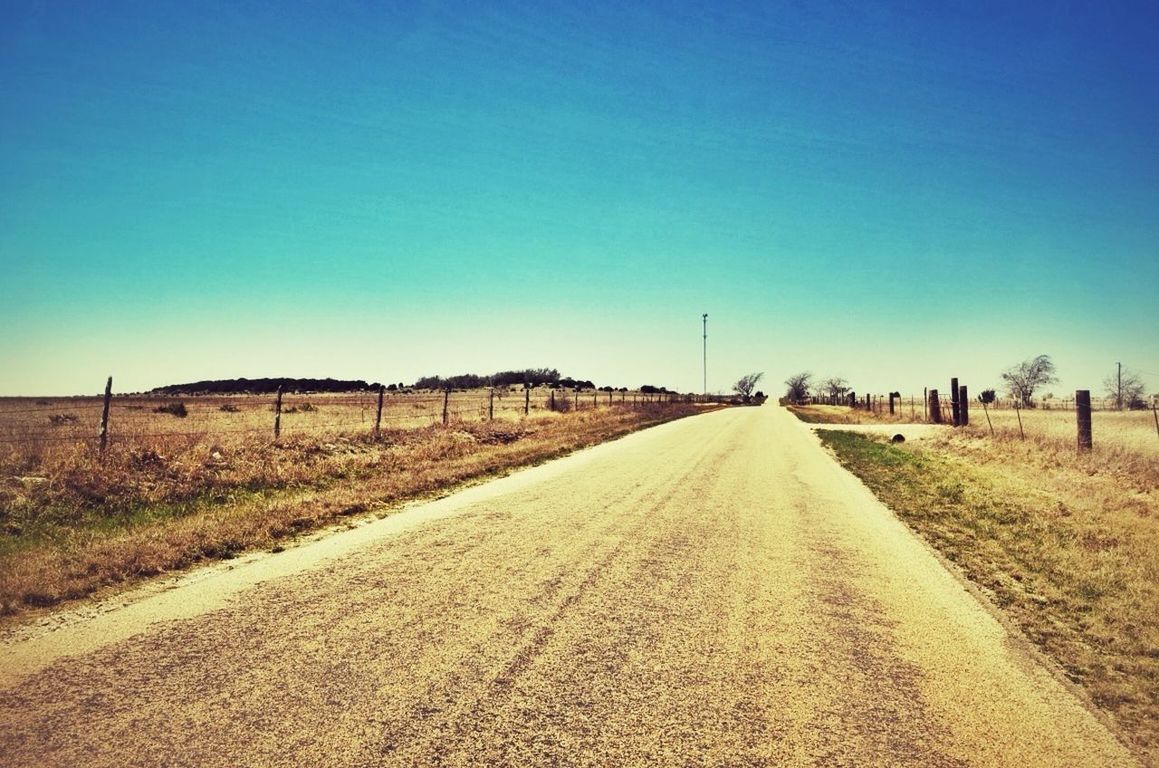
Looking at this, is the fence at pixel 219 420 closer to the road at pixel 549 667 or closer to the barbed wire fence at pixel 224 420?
the barbed wire fence at pixel 224 420

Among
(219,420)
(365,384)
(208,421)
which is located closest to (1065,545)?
(208,421)

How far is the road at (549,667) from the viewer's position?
11.0 ft

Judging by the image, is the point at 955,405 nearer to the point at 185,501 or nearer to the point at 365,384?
the point at 185,501

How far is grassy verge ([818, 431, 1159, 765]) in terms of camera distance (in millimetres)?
4512

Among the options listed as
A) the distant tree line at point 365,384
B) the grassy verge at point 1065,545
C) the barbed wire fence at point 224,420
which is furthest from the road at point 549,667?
the distant tree line at point 365,384

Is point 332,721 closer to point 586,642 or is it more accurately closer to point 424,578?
point 586,642

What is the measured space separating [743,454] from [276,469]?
13.0 meters

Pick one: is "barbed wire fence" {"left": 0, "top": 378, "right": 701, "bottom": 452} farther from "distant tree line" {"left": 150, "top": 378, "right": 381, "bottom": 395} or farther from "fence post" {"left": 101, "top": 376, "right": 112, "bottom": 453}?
"distant tree line" {"left": 150, "top": 378, "right": 381, "bottom": 395}

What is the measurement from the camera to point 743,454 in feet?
62.6

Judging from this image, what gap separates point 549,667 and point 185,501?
8.81 m

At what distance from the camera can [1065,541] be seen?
8172 millimetres

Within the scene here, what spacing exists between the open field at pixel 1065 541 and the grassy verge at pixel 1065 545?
1cm

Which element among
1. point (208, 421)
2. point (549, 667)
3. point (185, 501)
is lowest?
point (549, 667)

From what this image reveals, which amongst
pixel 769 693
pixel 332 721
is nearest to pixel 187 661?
pixel 332 721
